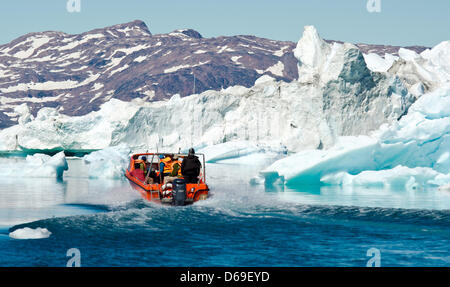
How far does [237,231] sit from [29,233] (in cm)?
377

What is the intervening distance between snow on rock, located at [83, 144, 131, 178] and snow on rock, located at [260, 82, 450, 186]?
28.4 ft

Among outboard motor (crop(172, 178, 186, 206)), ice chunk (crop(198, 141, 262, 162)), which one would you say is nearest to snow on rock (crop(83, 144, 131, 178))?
outboard motor (crop(172, 178, 186, 206))

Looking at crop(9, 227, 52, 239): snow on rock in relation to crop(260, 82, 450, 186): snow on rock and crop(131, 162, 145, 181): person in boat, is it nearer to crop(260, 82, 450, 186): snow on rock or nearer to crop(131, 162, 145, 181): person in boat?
crop(131, 162, 145, 181): person in boat

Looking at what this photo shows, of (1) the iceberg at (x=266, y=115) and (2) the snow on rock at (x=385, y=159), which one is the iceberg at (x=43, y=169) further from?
(1) the iceberg at (x=266, y=115)

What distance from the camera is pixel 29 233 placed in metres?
10.1

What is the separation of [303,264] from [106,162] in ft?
66.6

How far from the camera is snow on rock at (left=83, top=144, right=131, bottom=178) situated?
27.1 metres

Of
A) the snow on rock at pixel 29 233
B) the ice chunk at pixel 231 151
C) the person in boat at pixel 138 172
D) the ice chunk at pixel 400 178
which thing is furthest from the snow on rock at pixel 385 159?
the ice chunk at pixel 231 151

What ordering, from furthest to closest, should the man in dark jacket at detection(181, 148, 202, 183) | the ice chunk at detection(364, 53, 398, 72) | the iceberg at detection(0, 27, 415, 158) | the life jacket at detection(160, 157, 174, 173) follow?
the ice chunk at detection(364, 53, 398, 72) → the iceberg at detection(0, 27, 415, 158) → the life jacket at detection(160, 157, 174, 173) → the man in dark jacket at detection(181, 148, 202, 183)

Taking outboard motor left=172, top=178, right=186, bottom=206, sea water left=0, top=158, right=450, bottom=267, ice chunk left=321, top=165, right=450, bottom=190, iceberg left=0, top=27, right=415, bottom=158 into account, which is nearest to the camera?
sea water left=0, top=158, right=450, bottom=267

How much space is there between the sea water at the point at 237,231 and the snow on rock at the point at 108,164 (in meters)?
9.85

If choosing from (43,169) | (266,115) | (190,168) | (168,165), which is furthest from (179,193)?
(266,115)

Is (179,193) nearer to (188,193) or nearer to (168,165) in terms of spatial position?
(188,193)

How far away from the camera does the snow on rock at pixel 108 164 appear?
27.1m
